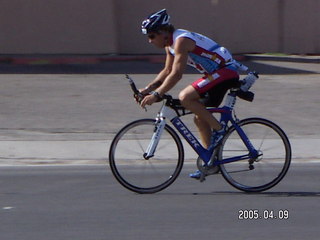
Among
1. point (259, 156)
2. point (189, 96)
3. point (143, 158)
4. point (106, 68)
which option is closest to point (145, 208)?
point (143, 158)

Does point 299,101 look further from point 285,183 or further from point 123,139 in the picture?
point 123,139

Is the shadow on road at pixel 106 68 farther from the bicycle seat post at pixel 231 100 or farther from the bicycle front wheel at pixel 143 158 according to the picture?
the bicycle seat post at pixel 231 100

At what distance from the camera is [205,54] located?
7719 mm

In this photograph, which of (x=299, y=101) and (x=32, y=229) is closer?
(x=32, y=229)

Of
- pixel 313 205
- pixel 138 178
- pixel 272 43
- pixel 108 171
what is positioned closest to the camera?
pixel 313 205

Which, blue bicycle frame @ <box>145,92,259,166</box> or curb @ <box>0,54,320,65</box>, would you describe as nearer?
blue bicycle frame @ <box>145,92,259,166</box>

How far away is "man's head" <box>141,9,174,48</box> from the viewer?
7625mm

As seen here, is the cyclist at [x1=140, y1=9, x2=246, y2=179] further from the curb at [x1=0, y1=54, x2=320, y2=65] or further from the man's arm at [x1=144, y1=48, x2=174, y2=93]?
the curb at [x1=0, y1=54, x2=320, y2=65]

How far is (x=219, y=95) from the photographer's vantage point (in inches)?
310

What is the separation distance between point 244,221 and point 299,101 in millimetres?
8037

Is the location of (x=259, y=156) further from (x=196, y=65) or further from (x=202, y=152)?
(x=196, y=65)

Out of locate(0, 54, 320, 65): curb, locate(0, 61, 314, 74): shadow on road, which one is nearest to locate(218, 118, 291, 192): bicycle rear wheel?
locate(0, 61, 314, 74): shadow on road

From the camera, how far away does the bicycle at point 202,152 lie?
7.91m

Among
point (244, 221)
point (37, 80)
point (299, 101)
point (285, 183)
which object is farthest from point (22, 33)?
point (244, 221)
